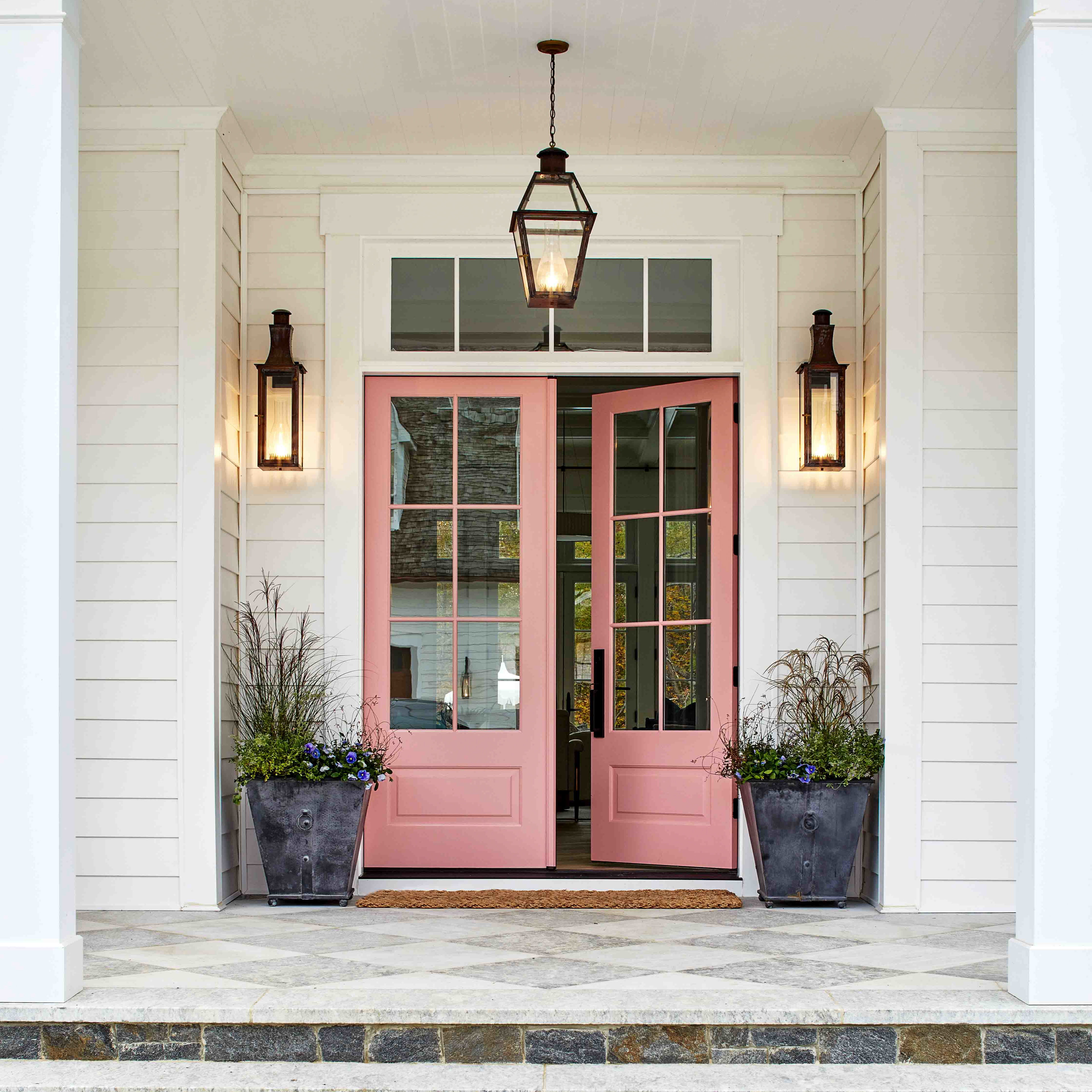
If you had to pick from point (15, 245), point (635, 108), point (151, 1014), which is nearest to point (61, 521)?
point (15, 245)

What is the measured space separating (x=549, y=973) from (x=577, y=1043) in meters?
0.42

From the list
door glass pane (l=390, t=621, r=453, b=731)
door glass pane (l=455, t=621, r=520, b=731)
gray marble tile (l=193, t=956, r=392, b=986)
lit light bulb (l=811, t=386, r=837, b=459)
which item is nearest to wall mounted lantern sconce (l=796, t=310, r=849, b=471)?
lit light bulb (l=811, t=386, r=837, b=459)

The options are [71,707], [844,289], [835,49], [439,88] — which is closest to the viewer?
[71,707]

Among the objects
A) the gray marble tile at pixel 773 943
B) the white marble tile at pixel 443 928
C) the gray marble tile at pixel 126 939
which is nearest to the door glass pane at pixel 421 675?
the white marble tile at pixel 443 928

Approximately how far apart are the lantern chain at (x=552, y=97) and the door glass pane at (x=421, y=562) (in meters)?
1.58

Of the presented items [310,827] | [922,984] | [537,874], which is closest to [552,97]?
[310,827]

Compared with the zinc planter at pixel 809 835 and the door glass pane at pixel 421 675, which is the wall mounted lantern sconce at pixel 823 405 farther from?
the door glass pane at pixel 421 675

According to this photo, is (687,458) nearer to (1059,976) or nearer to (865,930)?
(865,930)

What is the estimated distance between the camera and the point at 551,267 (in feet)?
13.5

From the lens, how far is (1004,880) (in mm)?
4785

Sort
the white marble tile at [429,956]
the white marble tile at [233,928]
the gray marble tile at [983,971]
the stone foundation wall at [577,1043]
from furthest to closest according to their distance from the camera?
the white marble tile at [233,928] < the white marble tile at [429,956] < the gray marble tile at [983,971] < the stone foundation wall at [577,1043]

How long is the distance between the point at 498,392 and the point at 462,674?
1.18m

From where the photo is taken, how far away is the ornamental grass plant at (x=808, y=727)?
4.77 metres

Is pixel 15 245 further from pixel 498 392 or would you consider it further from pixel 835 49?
pixel 835 49
